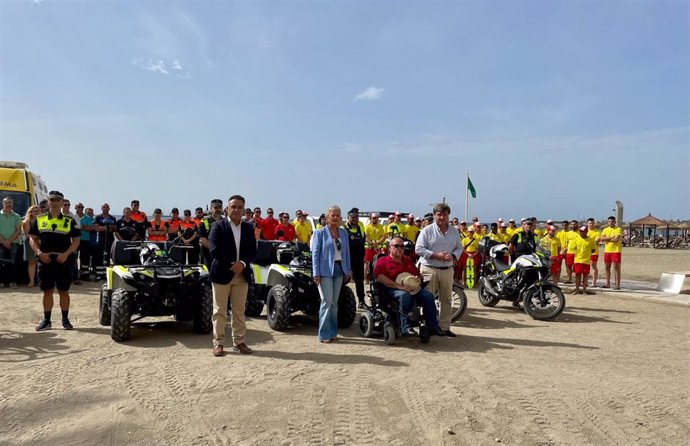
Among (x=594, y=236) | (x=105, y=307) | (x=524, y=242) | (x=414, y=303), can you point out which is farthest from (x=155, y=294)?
(x=594, y=236)

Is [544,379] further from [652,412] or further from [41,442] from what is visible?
[41,442]

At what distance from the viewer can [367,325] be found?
21.8ft

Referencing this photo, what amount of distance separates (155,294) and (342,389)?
Result: 10.4 ft

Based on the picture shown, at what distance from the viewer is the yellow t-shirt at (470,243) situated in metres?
12.9

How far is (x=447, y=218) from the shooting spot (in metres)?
6.80

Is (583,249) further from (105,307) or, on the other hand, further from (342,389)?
(105,307)

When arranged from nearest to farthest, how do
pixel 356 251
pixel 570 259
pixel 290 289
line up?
pixel 290 289 < pixel 356 251 < pixel 570 259

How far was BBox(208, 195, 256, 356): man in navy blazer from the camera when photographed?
18.6 feet

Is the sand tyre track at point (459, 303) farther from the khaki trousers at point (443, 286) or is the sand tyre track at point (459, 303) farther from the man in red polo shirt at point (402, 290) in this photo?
the man in red polo shirt at point (402, 290)

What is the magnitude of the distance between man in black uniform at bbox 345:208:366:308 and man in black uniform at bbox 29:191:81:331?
4440 millimetres

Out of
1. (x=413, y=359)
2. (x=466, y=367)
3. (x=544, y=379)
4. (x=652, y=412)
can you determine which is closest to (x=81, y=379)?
(x=413, y=359)

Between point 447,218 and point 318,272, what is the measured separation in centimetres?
193

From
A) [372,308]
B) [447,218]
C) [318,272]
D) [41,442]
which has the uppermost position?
[447,218]

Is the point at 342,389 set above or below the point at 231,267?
below
